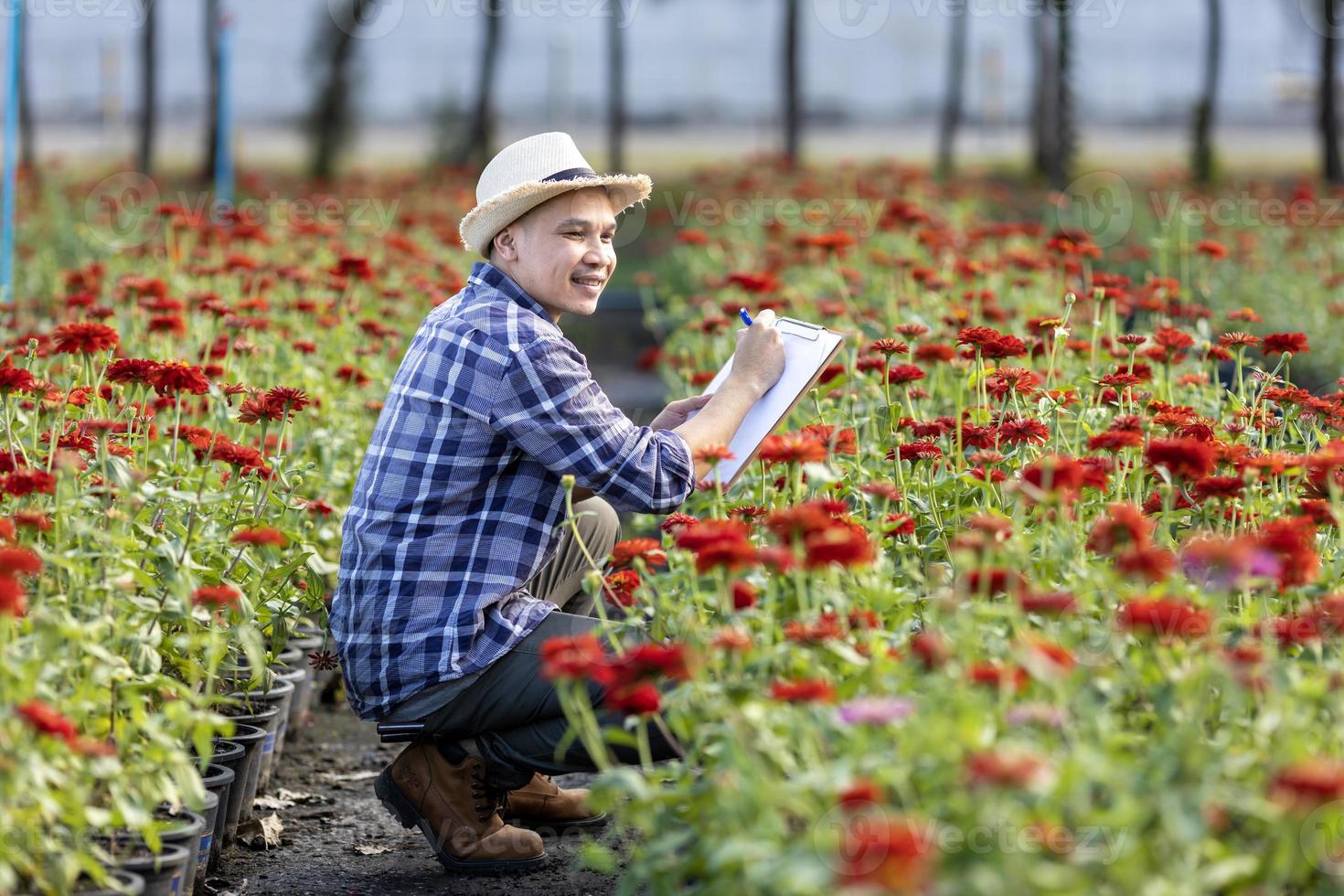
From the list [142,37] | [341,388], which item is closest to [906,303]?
[341,388]

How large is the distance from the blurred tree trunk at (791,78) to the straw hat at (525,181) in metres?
15.2

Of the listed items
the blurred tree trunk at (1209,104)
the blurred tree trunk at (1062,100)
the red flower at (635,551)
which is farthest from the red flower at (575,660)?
the blurred tree trunk at (1209,104)

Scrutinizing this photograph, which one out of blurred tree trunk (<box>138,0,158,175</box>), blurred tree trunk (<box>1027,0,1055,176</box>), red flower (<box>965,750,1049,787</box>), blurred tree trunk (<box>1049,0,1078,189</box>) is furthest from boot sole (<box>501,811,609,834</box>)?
blurred tree trunk (<box>138,0,158,175</box>)

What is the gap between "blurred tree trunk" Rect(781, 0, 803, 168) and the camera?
18203mm

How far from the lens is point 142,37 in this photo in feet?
60.3

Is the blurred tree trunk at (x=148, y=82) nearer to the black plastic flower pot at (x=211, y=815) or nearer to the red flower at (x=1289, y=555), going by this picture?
the black plastic flower pot at (x=211, y=815)

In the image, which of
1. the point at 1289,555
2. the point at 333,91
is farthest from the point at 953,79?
the point at 1289,555

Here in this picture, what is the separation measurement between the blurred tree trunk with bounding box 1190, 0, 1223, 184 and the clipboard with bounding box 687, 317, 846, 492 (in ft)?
50.6

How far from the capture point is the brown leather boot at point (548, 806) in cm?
334

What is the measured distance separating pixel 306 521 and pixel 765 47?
23.3 metres

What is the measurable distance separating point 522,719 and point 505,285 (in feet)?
2.89

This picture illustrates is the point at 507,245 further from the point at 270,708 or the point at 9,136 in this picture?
the point at 9,136

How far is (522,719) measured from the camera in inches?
117

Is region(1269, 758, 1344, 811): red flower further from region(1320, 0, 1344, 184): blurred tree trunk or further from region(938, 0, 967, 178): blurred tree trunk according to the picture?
region(938, 0, 967, 178): blurred tree trunk
